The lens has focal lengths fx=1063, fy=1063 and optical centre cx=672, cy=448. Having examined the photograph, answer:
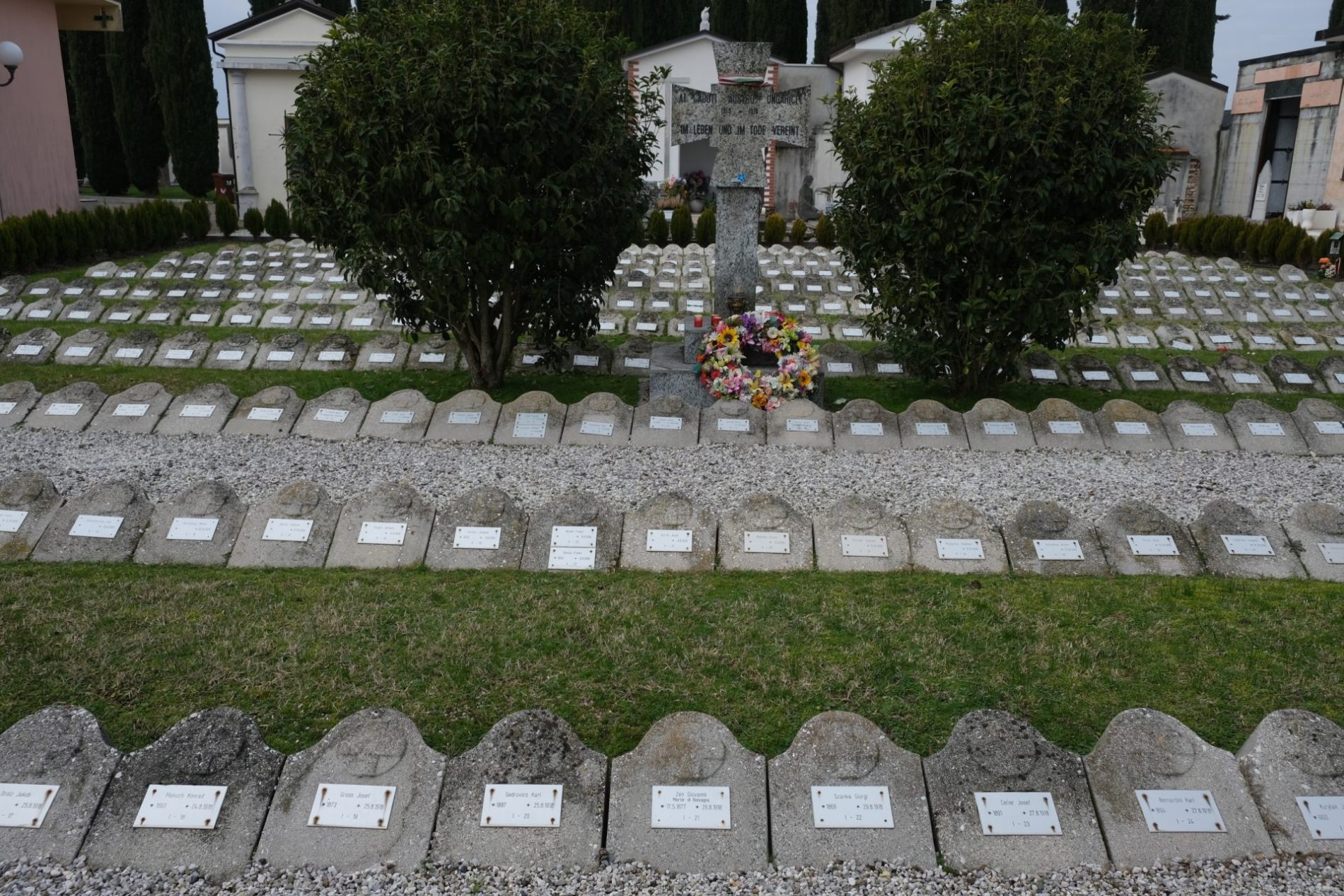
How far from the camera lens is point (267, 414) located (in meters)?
8.40

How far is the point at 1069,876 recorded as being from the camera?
11.6ft

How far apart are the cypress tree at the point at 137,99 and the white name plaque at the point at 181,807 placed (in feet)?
99.4

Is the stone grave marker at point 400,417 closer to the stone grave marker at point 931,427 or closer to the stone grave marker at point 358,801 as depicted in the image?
the stone grave marker at point 931,427

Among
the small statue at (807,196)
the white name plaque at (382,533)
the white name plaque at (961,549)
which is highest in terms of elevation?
the white name plaque at (382,533)

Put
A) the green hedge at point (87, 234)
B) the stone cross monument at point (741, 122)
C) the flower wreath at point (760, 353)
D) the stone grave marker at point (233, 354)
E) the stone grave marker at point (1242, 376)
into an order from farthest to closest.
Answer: the green hedge at point (87, 234)
the stone grave marker at point (233, 354)
the stone grave marker at point (1242, 376)
the stone cross monument at point (741, 122)
the flower wreath at point (760, 353)

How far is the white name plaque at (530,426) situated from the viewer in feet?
26.6

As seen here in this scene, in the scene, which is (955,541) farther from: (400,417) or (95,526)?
(95,526)

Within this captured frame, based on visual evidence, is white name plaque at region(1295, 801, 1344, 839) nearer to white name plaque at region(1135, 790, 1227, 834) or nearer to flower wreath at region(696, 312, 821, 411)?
white name plaque at region(1135, 790, 1227, 834)

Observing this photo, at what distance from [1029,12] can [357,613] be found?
726 centimetres

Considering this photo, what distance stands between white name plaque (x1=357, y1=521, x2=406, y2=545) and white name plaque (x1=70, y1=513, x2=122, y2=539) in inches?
53.5

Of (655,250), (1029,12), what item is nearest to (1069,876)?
(1029,12)

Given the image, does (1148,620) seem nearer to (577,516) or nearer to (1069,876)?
(1069,876)

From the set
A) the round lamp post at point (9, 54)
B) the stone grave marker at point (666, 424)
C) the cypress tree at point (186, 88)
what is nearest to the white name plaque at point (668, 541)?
→ the stone grave marker at point (666, 424)

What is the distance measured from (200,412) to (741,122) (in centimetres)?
518
